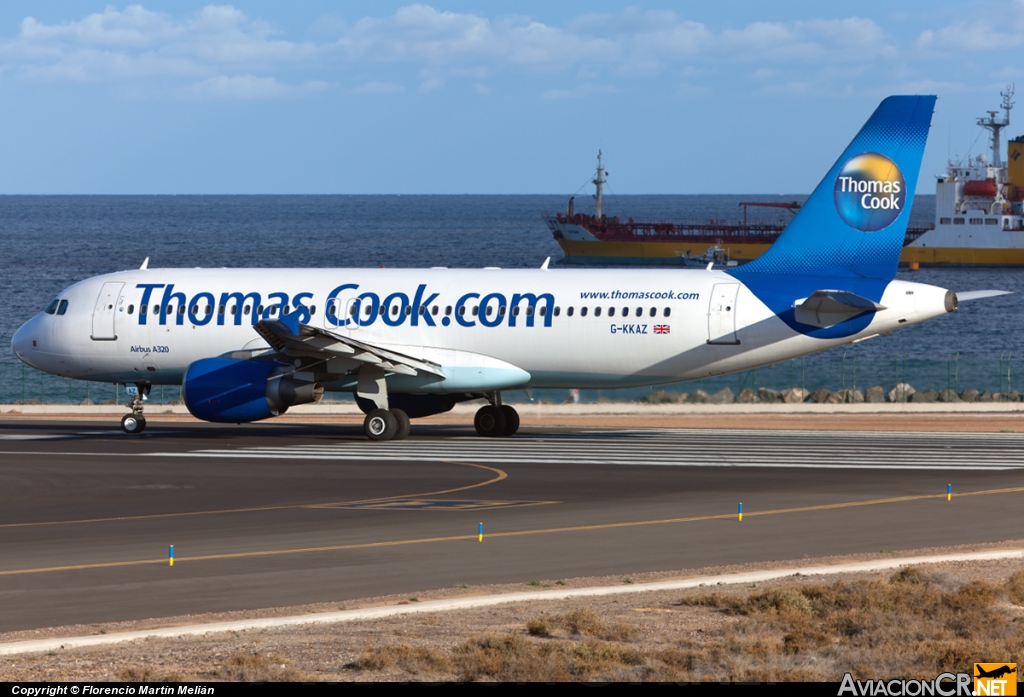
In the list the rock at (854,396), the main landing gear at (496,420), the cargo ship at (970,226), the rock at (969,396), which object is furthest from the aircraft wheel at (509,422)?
the cargo ship at (970,226)

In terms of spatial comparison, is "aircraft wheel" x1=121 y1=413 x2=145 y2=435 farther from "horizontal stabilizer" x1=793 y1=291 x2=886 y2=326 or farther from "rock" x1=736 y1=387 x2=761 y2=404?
"rock" x1=736 y1=387 x2=761 y2=404

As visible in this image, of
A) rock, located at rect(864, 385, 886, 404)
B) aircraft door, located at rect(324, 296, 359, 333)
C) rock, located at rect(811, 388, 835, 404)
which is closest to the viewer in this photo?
aircraft door, located at rect(324, 296, 359, 333)

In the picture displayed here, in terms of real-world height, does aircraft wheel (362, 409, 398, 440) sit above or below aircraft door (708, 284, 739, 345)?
below

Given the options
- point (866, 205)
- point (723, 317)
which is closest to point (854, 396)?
point (866, 205)

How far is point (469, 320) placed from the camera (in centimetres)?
3638

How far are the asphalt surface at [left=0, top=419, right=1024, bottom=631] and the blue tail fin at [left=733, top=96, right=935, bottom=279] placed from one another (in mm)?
4507

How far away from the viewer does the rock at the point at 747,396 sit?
184ft

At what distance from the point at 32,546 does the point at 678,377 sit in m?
18.2

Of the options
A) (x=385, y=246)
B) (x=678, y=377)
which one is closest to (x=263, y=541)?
(x=678, y=377)

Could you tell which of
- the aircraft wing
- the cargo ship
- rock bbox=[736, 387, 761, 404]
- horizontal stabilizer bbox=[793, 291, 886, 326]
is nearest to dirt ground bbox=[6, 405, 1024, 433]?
rock bbox=[736, 387, 761, 404]

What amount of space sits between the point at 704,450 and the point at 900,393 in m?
23.7

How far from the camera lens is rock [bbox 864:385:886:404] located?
56.1m

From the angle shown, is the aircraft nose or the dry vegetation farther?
the aircraft nose

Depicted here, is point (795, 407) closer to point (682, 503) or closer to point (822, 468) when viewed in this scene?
point (822, 468)
